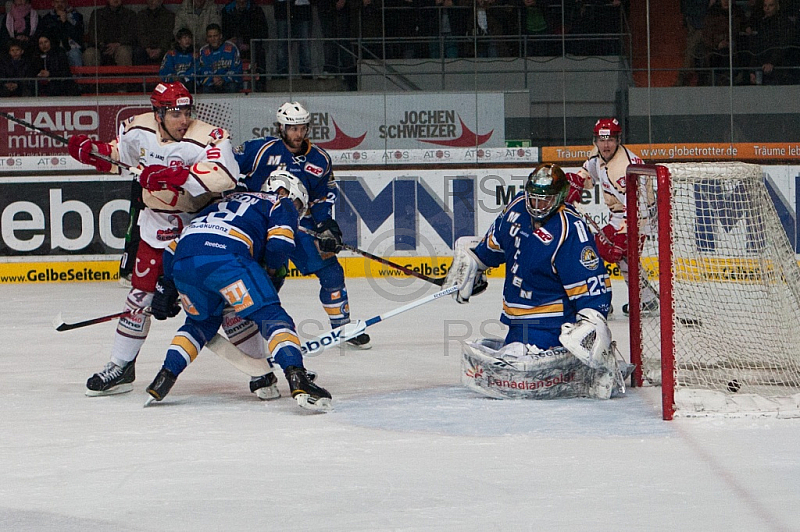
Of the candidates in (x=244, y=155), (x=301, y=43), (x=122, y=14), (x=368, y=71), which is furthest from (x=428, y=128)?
(x=244, y=155)

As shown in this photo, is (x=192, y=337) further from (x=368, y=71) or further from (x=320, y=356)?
(x=368, y=71)

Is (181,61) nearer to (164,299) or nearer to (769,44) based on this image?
(769,44)

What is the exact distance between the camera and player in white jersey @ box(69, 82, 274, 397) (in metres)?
4.34

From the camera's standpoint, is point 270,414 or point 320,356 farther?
point 320,356

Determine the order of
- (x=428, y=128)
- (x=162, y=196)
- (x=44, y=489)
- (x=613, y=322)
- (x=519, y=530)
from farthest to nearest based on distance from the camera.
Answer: (x=428, y=128), (x=613, y=322), (x=162, y=196), (x=44, y=489), (x=519, y=530)

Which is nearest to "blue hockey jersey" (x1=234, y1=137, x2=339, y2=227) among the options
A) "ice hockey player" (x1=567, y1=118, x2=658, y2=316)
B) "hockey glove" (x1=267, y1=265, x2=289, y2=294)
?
"hockey glove" (x1=267, y1=265, x2=289, y2=294)

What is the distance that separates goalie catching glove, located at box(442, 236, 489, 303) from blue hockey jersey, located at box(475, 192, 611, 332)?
14 centimetres

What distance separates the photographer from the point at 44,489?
10.1 ft

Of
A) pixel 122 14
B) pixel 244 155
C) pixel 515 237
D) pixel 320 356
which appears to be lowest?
pixel 320 356

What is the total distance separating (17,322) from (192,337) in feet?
9.83

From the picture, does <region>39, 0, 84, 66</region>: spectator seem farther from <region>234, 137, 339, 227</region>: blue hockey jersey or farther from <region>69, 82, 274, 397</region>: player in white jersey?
<region>69, 82, 274, 397</region>: player in white jersey

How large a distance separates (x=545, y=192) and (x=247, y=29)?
587 centimetres

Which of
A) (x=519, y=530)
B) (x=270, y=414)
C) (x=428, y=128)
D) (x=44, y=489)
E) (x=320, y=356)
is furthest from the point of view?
(x=428, y=128)

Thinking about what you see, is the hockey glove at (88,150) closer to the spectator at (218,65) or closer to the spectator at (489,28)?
the spectator at (218,65)
